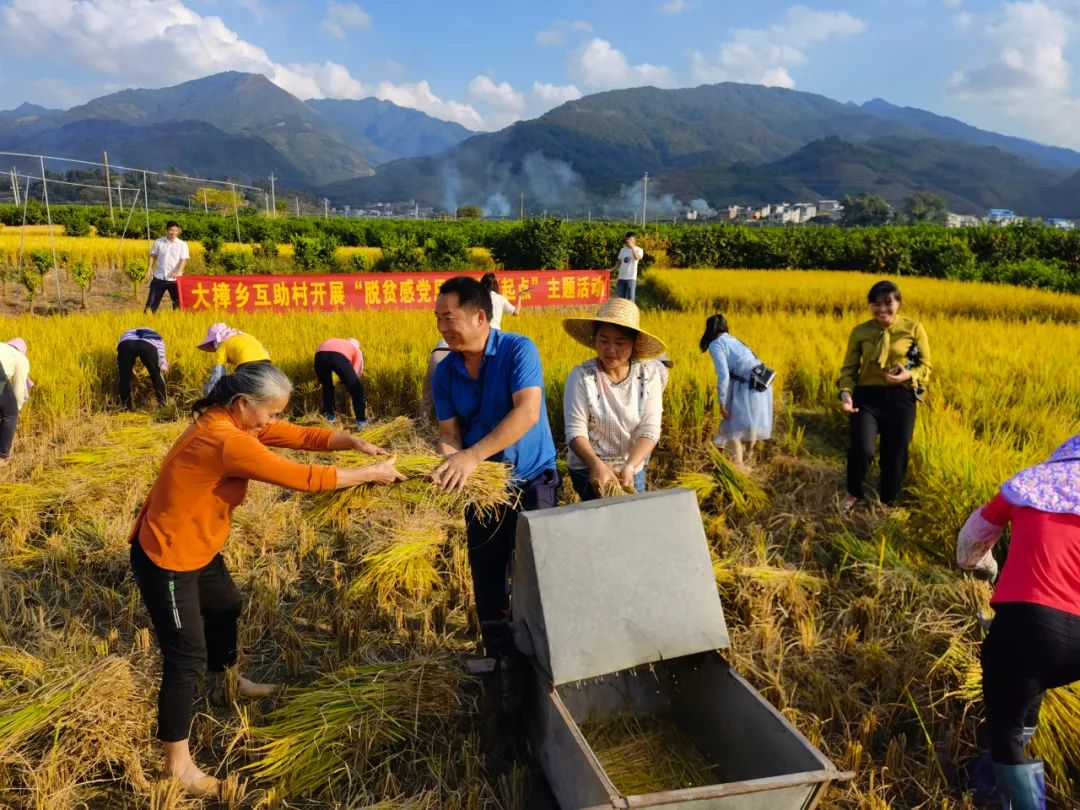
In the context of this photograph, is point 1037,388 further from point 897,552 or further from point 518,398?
point 518,398

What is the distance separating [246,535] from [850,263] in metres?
16.9

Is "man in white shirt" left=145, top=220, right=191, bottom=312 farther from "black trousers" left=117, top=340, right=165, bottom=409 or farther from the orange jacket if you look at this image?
A: the orange jacket

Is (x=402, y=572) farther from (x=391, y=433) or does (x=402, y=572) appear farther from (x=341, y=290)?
(x=341, y=290)

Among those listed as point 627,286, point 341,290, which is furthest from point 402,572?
point 627,286

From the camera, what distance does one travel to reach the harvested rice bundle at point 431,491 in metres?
2.12

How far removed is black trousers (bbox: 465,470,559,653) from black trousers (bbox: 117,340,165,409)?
12.6ft

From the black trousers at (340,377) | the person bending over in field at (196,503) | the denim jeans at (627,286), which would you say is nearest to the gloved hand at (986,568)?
the person bending over in field at (196,503)

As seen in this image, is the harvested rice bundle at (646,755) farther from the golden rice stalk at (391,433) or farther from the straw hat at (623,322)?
the golden rice stalk at (391,433)

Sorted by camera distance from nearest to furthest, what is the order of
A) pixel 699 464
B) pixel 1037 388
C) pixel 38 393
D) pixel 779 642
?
pixel 779 642 < pixel 699 464 < pixel 1037 388 < pixel 38 393

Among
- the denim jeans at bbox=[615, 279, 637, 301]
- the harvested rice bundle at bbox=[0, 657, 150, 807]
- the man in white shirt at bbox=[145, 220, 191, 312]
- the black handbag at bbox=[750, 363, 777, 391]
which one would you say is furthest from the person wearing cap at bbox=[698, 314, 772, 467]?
the denim jeans at bbox=[615, 279, 637, 301]

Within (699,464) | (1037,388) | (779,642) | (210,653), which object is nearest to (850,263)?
(1037,388)

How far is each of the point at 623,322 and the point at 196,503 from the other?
1500 mm

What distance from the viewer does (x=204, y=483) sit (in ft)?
6.15

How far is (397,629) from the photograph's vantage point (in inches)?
107
